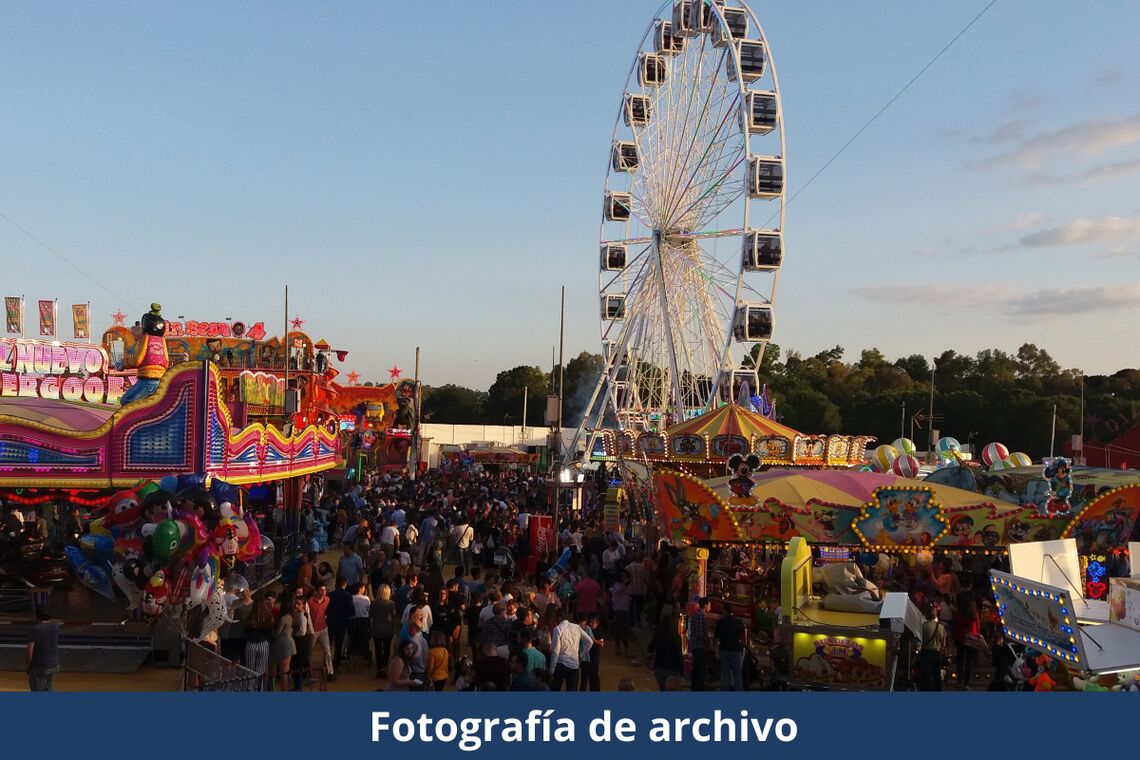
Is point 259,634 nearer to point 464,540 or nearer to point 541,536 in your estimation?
point 464,540

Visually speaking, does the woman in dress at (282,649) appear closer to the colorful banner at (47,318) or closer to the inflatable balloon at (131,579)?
the inflatable balloon at (131,579)

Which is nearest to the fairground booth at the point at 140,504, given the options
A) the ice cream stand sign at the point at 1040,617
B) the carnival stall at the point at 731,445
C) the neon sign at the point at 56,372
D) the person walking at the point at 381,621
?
the person walking at the point at 381,621

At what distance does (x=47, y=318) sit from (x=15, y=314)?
101cm

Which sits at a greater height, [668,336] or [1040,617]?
[668,336]

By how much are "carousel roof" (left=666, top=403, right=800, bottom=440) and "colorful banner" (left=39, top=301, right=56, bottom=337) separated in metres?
20.2

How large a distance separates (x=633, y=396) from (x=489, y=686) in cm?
3082

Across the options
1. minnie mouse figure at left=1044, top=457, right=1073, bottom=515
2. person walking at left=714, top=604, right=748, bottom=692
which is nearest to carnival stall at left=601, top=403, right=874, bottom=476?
minnie mouse figure at left=1044, top=457, right=1073, bottom=515

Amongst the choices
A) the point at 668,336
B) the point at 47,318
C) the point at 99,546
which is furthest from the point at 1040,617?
the point at 47,318

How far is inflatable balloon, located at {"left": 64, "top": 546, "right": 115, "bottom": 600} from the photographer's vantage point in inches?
493

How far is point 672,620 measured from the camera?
10.4m

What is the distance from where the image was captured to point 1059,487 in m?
14.5

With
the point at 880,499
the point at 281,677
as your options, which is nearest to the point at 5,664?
the point at 281,677

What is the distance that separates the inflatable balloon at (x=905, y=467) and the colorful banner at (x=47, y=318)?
80.5 ft

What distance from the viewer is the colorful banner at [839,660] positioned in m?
10.3
